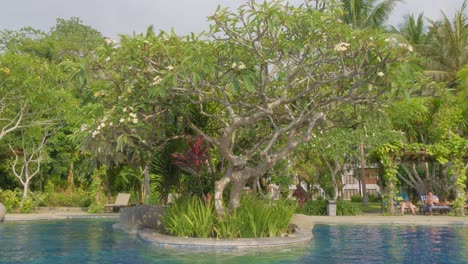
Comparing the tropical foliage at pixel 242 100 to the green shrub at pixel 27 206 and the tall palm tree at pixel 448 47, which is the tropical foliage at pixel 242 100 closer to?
the green shrub at pixel 27 206

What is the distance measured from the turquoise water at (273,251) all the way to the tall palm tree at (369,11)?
867 inches

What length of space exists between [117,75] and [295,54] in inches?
183

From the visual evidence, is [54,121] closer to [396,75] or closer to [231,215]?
[231,215]

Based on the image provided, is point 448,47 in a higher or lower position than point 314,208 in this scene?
higher

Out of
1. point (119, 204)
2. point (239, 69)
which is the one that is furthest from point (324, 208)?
point (239, 69)

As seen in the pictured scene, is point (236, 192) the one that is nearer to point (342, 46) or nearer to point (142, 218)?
point (142, 218)

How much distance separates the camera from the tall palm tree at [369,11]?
3503 centimetres

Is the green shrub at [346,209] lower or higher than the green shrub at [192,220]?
higher

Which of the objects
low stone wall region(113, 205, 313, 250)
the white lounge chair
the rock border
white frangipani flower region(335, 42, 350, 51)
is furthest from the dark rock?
the white lounge chair

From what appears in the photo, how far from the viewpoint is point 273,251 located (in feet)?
36.1

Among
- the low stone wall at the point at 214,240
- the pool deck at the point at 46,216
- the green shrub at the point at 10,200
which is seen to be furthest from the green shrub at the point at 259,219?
the green shrub at the point at 10,200

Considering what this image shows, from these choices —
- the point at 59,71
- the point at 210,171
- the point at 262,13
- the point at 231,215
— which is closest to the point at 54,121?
the point at 59,71

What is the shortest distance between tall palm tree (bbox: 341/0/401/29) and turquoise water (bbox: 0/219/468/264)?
72.2 ft

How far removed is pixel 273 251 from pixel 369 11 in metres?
29.5
